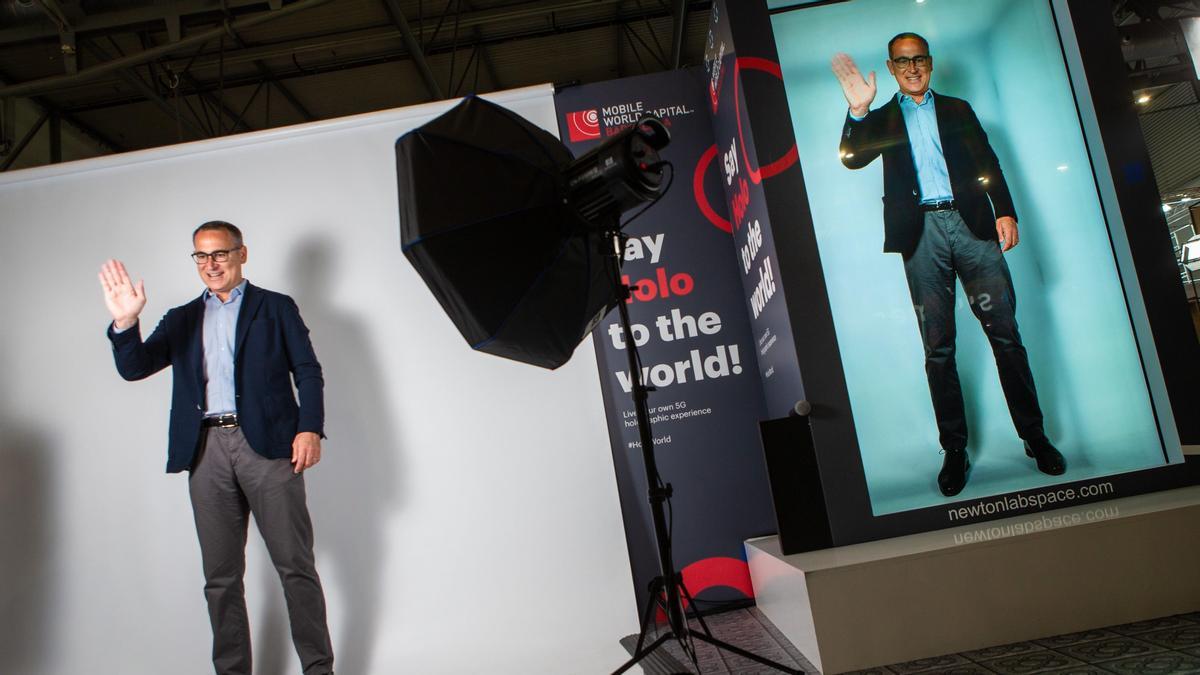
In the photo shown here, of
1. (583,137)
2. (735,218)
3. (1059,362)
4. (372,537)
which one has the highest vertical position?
(583,137)

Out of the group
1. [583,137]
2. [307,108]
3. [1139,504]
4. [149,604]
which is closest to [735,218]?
[583,137]

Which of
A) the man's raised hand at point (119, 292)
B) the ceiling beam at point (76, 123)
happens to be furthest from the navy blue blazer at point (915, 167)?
the ceiling beam at point (76, 123)

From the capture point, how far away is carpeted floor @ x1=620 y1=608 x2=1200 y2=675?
1598 millimetres

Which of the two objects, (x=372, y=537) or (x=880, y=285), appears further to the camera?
(x=372, y=537)

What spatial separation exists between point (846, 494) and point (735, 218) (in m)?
1.37

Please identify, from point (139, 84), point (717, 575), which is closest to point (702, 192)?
point (717, 575)

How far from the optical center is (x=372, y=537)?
304 centimetres

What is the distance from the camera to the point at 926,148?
98.0 inches

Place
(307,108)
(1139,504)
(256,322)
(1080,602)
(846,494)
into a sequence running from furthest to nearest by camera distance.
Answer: (307,108) < (256,322) < (846,494) < (1139,504) < (1080,602)

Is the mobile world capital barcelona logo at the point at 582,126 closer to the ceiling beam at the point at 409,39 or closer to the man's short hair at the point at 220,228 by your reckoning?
the man's short hair at the point at 220,228

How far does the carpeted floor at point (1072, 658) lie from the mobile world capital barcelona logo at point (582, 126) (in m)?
2.27

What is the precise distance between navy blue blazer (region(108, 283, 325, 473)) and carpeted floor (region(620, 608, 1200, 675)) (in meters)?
1.47

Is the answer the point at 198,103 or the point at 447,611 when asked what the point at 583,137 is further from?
the point at 198,103

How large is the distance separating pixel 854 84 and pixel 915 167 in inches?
14.4
